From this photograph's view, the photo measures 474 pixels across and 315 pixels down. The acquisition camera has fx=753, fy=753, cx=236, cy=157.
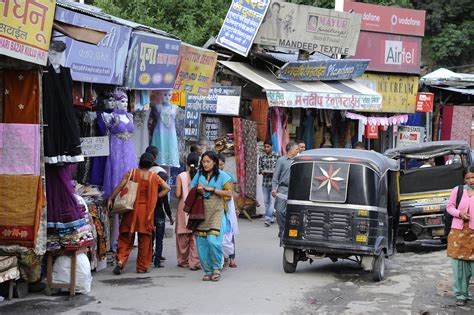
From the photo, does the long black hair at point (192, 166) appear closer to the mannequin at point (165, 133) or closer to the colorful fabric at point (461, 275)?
the mannequin at point (165, 133)

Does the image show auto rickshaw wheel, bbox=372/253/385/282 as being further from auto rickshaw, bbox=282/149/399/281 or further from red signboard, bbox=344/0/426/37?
red signboard, bbox=344/0/426/37

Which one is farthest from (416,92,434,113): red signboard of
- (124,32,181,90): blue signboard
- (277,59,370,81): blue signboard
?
(124,32,181,90): blue signboard

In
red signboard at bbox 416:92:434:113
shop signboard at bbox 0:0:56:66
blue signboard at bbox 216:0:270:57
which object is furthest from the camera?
red signboard at bbox 416:92:434:113

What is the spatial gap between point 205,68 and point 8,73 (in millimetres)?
6920

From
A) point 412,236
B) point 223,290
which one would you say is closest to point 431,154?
point 412,236

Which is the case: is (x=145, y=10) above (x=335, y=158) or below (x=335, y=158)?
above

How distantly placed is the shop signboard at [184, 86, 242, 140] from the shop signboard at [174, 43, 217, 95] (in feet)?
8.59

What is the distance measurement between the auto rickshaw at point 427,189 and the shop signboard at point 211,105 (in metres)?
4.40

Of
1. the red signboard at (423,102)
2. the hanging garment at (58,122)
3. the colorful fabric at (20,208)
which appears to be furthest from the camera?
the red signboard at (423,102)

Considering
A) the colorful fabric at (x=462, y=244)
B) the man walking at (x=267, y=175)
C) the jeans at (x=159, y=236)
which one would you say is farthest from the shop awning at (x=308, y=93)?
the colorful fabric at (x=462, y=244)

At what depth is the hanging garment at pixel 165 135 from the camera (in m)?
13.7

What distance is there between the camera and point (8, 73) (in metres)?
8.32

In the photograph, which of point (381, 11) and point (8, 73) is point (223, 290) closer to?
point (8, 73)

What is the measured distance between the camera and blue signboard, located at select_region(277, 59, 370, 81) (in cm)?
1948
